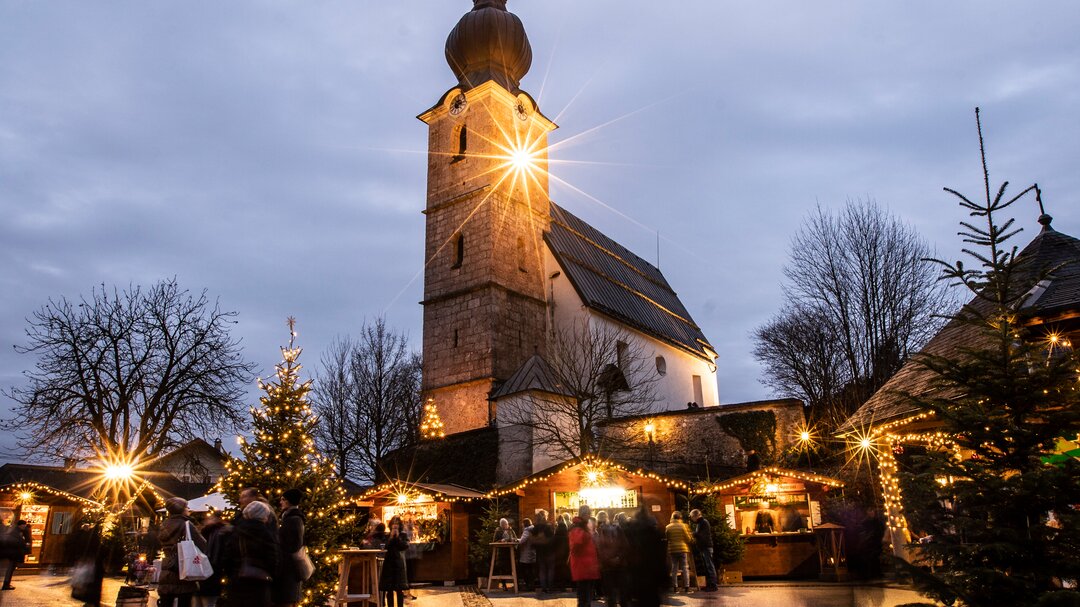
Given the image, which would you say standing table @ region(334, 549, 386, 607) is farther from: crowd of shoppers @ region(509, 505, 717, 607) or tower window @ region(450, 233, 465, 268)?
tower window @ region(450, 233, 465, 268)

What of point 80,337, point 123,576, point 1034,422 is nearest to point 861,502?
point 1034,422

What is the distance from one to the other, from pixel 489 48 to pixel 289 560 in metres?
30.6

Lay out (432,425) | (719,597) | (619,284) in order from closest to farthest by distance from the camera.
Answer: (719,597) → (432,425) → (619,284)

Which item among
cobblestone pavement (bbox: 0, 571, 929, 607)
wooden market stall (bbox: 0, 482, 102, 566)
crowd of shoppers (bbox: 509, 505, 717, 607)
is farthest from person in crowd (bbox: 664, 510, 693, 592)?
wooden market stall (bbox: 0, 482, 102, 566)

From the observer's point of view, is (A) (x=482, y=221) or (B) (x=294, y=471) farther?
(A) (x=482, y=221)

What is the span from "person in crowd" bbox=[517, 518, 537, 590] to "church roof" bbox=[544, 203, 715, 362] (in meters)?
15.8

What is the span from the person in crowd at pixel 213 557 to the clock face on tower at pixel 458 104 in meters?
28.6

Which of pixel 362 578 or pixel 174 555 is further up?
pixel 174 555

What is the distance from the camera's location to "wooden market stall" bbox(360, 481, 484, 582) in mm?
19062

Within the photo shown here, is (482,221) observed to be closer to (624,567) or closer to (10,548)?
(10,548)

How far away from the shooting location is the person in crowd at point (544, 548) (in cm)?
1542

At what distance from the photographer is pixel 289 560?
7.77 meters

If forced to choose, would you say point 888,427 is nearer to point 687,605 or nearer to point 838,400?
point 687,605

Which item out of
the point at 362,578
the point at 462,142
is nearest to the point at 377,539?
the point at 362,578
